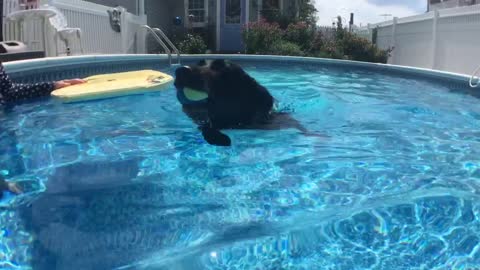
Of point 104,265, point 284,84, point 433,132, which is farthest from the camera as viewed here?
point 284,84

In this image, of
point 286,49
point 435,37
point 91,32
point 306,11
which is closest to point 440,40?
point 435,37

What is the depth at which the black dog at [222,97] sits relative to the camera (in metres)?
3.70

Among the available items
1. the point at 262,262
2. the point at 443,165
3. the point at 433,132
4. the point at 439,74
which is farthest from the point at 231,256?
the point at 439,74

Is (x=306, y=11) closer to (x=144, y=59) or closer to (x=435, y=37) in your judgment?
(x=435, y=37)

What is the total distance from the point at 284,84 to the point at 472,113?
3.61 metres

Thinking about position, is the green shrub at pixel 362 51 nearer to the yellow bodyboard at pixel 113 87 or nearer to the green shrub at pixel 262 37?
the green shrub at pixel 262 37

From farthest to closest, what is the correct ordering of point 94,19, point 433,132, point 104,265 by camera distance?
point 94,19 < point 433,132 < point 104,265

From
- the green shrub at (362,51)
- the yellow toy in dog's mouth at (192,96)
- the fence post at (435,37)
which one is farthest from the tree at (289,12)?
the yellow toy in dog's mouth at (192,96)

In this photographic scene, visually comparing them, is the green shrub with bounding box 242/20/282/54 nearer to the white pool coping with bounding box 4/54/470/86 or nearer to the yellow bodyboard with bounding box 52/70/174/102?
the white pool coping with bounding box 4/54/470/86

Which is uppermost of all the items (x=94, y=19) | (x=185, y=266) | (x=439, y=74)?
(x=94, y=19)

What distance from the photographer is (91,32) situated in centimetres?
1056

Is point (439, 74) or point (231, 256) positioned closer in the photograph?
point (231, 256)

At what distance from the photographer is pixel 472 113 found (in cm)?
605

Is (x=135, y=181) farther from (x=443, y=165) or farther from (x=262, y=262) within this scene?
(x=443, y=165)
